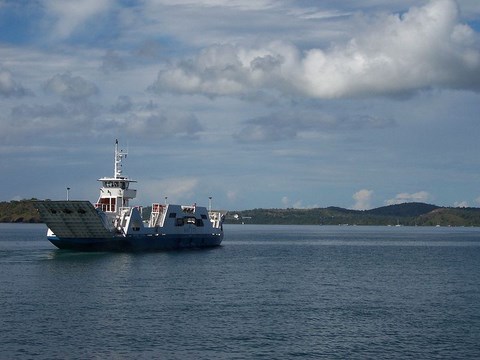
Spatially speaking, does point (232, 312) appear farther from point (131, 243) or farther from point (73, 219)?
point (131, 243)

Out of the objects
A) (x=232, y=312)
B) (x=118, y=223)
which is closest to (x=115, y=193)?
(x=118, y=223)

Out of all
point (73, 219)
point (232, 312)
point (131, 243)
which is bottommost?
point (232, 312)

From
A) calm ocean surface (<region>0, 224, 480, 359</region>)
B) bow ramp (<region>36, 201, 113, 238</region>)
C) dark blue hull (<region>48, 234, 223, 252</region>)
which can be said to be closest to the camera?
calm ocean surface (<region>0, 224, 480, 359</region>)

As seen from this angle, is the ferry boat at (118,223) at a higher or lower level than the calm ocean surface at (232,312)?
higher

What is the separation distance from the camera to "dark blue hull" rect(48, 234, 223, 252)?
96250mm

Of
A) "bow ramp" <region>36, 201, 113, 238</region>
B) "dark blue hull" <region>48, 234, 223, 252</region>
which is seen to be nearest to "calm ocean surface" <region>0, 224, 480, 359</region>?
"bow ramp" <region>36, 201, 113, 238</region>

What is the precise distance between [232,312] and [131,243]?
51926 millimetres

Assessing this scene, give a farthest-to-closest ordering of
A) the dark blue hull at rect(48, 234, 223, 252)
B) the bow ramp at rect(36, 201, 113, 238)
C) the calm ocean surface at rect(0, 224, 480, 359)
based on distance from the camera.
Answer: the dark blue hull at rect(48, 234, 223, 252)
the bow ramp at rect(36, 201, 113, 238)
the calm ocean surface at rect(0, 224, 480, 359)

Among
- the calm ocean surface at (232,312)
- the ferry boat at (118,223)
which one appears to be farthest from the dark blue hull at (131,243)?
the calm ocean surface at (232,312)

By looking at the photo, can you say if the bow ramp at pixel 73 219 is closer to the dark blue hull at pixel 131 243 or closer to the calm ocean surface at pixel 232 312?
the dark blue hull at pixel 131 243

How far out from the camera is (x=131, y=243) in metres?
99.8

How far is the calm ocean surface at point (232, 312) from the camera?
38781mm

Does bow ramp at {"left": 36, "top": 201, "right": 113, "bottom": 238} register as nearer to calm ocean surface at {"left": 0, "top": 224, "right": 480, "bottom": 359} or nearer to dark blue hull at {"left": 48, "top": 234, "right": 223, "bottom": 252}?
dark blue hull at {"left": 48, "top": 234, "right": 223, "bottom": 252}

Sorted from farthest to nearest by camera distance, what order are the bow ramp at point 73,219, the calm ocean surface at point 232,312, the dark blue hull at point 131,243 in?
1. the dark blue hull at point 131,243
2. the bow ramp at point 73,219
3. the calm ocean surface at point 232,312
